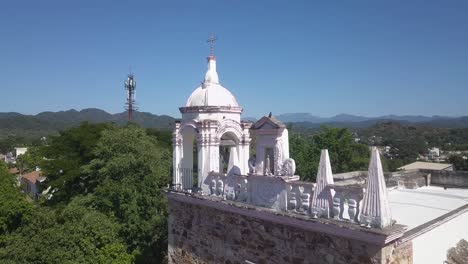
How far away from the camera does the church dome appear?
10875 mm

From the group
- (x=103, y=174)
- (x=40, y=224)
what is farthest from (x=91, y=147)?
(x=40, y=224)

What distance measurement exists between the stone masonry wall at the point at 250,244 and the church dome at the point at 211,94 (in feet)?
9.71

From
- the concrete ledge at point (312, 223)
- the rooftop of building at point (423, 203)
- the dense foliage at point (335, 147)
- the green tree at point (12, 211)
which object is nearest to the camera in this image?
the concrete ledge at point (312, 223)

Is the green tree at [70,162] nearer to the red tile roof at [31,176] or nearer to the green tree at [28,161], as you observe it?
the green tree at [28,161]

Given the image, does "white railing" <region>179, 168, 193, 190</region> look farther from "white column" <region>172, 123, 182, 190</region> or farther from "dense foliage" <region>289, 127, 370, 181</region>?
"dense foliage" <region>289, 127, 370, 181</region>

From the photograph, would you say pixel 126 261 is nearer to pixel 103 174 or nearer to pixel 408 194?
pixel 103 174

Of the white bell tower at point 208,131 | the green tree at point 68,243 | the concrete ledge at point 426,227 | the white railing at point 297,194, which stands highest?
the white bell tower at point 208,131

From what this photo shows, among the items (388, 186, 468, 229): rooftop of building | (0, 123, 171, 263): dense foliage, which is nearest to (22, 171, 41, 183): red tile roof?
(0, 123, 171, 263): dense foliage

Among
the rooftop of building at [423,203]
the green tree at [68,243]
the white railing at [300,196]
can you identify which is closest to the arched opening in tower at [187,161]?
the white railing at [300,196]

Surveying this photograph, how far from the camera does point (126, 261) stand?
1337 cm

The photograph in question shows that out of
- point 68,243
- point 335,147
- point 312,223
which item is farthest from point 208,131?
point 335,147

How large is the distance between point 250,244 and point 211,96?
4.32 meters

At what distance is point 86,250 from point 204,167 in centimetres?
587

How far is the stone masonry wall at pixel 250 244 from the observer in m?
6.66
